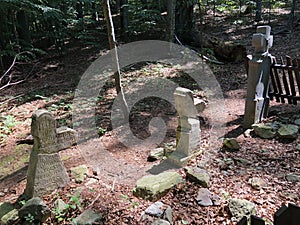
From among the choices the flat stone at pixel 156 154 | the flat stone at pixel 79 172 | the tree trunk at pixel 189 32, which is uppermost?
the tree trunk at pixel 189 32

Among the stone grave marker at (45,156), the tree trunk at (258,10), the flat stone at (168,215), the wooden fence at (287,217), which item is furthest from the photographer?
the tree trunk at (258,10)

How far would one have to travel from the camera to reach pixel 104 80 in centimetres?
1013

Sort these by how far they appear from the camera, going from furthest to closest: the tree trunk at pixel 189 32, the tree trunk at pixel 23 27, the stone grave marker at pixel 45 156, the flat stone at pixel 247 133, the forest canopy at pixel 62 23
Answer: the tree trunk at pixel 23 27
the tree trunk at pixel 189 32
the forest canopy at pixel 62 23
the flat stone at pixel 247 133
the stone grave marker at pixel 45 156

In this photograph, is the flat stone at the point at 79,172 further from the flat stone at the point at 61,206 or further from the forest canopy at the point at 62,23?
the forest canopy at the point at 62,23

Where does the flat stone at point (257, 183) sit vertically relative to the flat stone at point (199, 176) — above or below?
below

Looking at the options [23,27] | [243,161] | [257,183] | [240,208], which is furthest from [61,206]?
[23,27]

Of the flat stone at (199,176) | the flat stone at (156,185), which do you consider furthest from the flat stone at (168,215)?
the flat stone at (199,176)

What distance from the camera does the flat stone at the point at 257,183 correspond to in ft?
11.9

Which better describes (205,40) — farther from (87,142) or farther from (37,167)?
(37,167)

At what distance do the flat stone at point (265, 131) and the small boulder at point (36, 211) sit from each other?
13.2 feet

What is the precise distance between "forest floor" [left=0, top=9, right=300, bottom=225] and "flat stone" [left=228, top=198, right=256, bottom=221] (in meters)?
0.09

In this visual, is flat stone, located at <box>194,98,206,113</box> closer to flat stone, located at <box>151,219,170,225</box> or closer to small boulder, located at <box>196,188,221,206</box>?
small boulder, located at <box>196,188,221,206</box>

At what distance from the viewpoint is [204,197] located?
3.50 metres

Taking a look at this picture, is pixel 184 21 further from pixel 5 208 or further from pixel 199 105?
pixel 5 208
